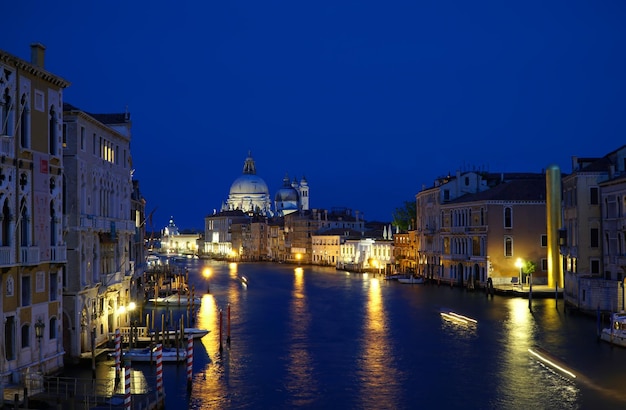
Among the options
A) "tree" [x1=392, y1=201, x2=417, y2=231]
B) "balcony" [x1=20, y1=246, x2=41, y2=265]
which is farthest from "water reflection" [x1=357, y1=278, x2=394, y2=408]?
"tree" [x1=392, y1=201, x2=417, y2=231]

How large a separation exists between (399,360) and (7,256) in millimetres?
11367

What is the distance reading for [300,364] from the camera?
70.8 ft

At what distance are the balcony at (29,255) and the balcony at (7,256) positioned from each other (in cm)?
34

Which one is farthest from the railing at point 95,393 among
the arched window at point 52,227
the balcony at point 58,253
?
the arched window at point 52,227

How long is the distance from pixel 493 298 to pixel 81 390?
26446 mm

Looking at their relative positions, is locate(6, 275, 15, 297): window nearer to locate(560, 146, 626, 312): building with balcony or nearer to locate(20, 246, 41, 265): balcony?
locate(20, 246, 41, 265): balcony

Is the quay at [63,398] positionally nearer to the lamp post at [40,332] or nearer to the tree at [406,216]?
the lamp post at [40,332]

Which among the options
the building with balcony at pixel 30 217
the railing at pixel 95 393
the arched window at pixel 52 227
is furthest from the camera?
the arched window at pixel 52 227

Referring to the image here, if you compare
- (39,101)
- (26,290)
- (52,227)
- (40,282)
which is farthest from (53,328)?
(39,101)

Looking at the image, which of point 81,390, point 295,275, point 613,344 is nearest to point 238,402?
point 81,390

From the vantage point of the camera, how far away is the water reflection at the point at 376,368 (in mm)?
17734

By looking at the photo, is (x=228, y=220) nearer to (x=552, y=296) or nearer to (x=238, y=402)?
(x=552, y=296)

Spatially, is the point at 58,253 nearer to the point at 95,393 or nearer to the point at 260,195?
the point at 95,393

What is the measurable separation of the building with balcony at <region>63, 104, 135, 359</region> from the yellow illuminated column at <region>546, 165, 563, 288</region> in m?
22.3
